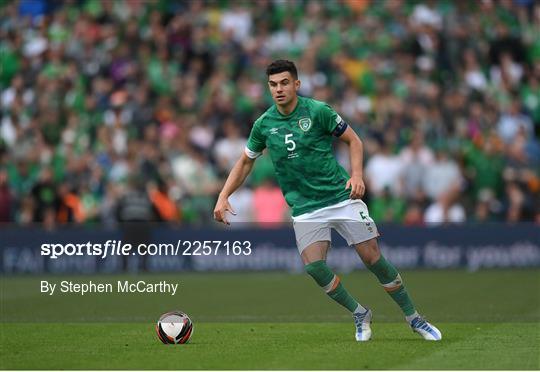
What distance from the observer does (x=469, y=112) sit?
25.1 metres

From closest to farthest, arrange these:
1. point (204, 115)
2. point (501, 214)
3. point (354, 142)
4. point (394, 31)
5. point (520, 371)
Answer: point (520, 371)
point (354, 142)
point (501, 214)
point (204, 115)
point (394, 31)

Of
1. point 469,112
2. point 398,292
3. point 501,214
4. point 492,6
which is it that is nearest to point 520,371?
point 398,292

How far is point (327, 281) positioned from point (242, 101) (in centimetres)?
1410

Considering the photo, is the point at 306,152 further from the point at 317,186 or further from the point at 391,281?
the point at 391,281

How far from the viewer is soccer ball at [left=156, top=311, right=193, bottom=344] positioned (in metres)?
11.9

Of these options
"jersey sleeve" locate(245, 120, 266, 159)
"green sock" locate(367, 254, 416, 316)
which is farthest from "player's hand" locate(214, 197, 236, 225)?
"green sock" locate(367, 254, 416, 316)

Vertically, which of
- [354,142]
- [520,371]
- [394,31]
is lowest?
[520,371]

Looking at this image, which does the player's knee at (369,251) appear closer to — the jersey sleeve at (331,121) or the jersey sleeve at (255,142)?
the jersey sleeve at (331,121)

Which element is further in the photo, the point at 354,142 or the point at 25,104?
the point at 25,104

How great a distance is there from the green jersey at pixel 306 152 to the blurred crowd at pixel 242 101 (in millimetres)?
11761

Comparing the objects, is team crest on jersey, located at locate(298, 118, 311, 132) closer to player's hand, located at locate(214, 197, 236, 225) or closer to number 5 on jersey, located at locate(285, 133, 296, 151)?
number 5 on jersey, located at locate(285, 133, 296, 151)

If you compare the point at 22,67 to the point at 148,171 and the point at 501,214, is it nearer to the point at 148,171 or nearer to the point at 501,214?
the point at 148,171

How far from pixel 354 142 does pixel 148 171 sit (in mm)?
12739

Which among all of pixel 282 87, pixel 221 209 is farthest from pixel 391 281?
pixel 282 87
